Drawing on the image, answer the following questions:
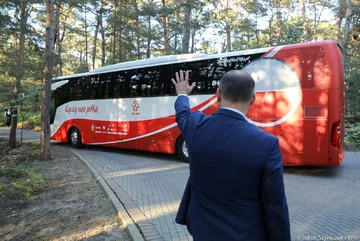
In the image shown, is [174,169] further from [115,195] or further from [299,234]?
[299,234]

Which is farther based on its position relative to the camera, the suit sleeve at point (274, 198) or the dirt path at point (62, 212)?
the dirt path at point (62, 212)

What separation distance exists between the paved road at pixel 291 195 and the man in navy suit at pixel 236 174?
2.63 meters

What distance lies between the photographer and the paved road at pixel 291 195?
4.42m

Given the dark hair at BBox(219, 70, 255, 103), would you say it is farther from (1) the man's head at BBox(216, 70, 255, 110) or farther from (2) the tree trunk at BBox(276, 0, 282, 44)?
(2) the tree trunk at BBox(276, 0, 282, 44)

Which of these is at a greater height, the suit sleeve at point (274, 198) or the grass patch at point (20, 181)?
the suit sleeve at point (274, 198)

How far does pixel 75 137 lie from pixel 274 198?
13765mm

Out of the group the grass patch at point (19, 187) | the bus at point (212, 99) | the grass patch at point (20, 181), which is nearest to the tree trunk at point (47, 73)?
the grass patch at point (20, 181)

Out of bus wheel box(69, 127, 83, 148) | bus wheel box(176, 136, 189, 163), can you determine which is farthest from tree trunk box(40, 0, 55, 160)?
bus wheel box(176, 136, 189, 163)

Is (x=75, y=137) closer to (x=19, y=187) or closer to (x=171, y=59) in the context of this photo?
(x=171, y=59)

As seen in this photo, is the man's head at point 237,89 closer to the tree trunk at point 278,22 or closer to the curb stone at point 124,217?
the curb stone at point 124,217

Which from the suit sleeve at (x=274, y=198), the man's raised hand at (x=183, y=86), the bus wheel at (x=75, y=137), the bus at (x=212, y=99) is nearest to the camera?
the suit sleeve at (x=274, y=198)

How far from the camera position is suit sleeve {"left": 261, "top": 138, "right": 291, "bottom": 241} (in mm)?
1587

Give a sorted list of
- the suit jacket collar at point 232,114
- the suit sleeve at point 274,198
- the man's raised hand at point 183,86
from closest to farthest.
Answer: the suit sleeve at point 274,198, the suit jacket collar at point 232,114, the man's raised hand at point 183,86

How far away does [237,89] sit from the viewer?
175 centimetres
